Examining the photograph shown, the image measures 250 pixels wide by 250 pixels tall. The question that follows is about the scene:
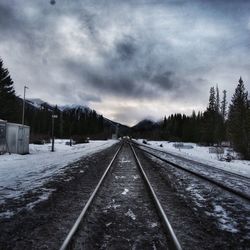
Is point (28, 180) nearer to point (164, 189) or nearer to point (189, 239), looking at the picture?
point (164, 189)

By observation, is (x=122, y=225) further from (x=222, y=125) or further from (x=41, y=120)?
(x=41, y=120)

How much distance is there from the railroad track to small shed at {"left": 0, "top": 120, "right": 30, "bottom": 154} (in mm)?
17022

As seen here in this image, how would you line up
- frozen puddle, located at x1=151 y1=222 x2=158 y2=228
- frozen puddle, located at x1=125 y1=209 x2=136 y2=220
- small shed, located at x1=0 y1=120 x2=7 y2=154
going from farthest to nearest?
small shed, located at x1=0 y1=120 x2=7 y2=154
frozen puddle, located at x1=125 y1=209 x2=136 y2=220
frozen puddle, located at x1=151 y1=222 x2=158 y2=228

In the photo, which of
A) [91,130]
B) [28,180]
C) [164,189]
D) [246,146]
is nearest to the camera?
[164,189]

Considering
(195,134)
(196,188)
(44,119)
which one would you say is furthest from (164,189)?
(44,119)

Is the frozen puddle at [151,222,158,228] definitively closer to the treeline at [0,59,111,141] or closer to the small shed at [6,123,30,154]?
the small shed at [6,123,30,154]

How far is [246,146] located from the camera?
29828mm

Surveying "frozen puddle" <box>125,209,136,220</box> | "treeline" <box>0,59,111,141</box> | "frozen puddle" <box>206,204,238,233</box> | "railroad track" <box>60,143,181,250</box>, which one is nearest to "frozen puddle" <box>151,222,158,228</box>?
"railroad track" <box>60,143,181,250</box>

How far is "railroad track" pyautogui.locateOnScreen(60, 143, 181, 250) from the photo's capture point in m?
4.68

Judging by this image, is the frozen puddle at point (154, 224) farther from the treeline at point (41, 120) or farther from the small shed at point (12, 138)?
the treeline at point (41, 120)

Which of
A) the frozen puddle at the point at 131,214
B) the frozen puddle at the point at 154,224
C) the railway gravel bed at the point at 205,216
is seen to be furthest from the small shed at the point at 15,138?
the frozen puddle at the point at 154,224

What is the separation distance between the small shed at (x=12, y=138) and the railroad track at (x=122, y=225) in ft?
55.8

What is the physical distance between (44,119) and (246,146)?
121m

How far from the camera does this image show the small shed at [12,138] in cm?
2353
